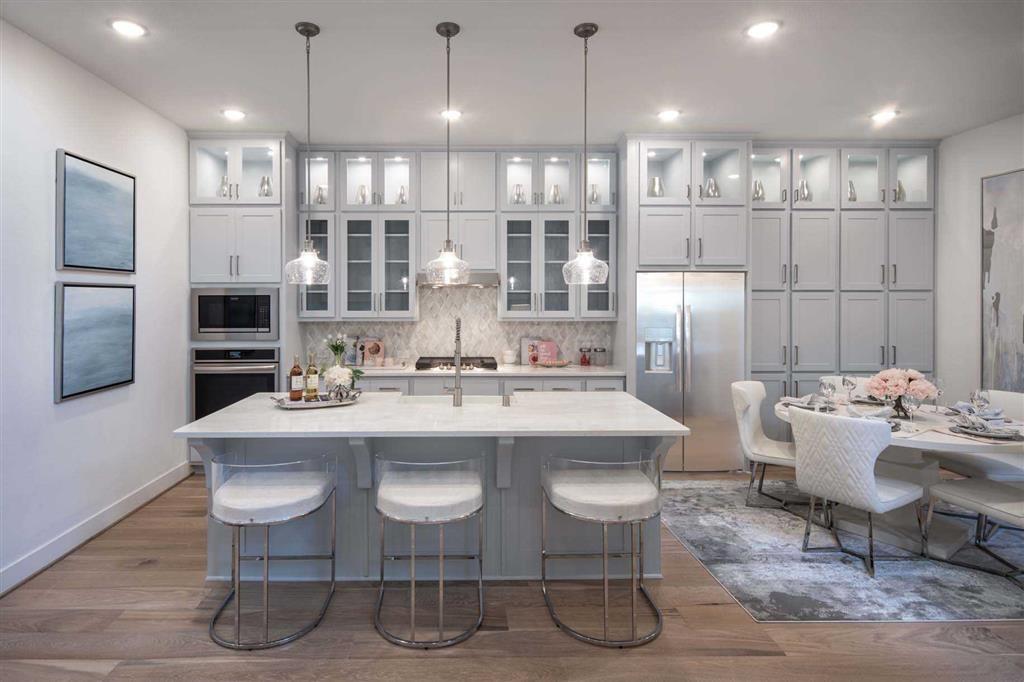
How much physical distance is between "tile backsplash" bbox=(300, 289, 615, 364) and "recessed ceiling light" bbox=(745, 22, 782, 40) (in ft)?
9.09

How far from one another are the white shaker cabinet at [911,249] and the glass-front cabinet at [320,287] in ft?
16.1

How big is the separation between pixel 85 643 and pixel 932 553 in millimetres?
4143

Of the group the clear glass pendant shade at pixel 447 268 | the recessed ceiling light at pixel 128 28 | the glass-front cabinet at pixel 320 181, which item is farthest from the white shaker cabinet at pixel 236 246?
the clear glass pendant shade at pixel 447 268

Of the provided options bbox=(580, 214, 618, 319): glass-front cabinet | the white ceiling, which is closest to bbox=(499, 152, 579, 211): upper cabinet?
bbox=(580, 214, 618, 319): glass-front cabinet

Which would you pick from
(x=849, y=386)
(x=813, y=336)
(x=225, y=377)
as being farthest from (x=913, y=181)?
(x=225, y=377)

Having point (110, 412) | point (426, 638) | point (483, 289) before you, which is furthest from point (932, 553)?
point (110, 412)

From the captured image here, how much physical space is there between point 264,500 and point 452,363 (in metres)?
2.91

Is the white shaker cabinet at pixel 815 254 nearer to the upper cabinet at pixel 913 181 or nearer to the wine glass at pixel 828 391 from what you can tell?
the upper cabinet at pixel 913 181

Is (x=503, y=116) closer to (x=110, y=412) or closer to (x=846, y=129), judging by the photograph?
(x=846, y=129)

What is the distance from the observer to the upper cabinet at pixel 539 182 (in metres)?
4.93

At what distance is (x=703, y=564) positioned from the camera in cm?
299

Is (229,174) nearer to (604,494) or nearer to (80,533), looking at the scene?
(80,533)

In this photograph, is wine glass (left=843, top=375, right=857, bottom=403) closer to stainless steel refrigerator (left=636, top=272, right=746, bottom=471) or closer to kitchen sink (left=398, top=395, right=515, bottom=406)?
stainless steel refrigerator (left=636, top=272, right=746, bottom=471)

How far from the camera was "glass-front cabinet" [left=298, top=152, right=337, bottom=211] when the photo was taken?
4.87m
